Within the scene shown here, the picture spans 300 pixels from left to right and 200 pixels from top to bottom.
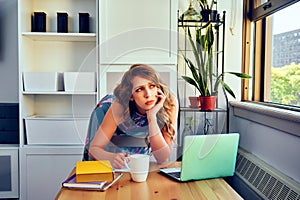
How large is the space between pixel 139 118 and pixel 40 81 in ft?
4.33

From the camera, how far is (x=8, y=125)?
2420 millimetres

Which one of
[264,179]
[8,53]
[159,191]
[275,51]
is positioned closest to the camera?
[159,191]

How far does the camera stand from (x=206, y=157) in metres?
1.23

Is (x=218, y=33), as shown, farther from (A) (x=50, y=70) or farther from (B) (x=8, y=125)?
(B) (x=8, y=125)

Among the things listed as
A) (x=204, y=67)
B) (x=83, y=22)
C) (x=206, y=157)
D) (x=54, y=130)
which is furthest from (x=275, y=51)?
(x=54, y=130)

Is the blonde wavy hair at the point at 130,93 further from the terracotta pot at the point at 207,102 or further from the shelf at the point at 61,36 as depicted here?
the shelf at the point at 61,36

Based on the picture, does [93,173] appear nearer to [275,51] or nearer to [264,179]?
[264,179]

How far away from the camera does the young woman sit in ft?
3.88

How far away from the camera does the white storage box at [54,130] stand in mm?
2271

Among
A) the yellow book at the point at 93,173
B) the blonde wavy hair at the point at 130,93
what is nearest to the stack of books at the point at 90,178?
the yellow book at the point at 93,173

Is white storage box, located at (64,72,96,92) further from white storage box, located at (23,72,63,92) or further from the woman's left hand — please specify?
the woman's left hand

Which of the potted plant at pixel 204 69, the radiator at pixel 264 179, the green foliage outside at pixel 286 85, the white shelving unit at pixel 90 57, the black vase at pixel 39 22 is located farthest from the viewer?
the black vase at pixel 39 22

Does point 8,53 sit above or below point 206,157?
above

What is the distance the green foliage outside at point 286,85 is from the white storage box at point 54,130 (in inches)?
52.0
